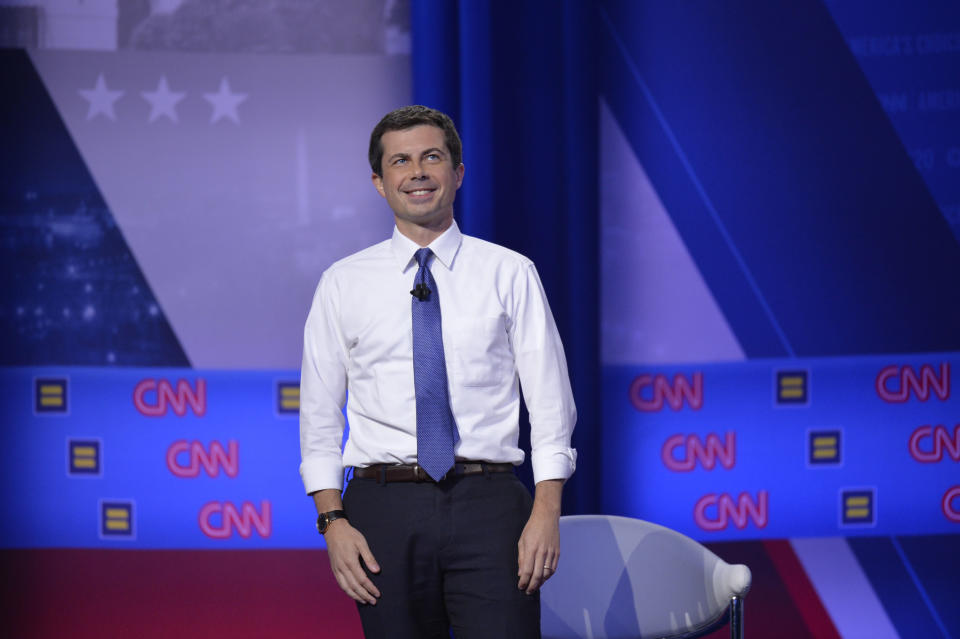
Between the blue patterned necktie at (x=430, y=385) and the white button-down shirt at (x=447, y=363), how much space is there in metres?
0.02

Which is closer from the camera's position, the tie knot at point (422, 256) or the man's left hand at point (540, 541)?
the man's left hand at point (540, 541)

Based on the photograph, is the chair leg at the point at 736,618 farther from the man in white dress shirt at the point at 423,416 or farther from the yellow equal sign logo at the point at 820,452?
the yellow equal sign logo at the point at 820,452

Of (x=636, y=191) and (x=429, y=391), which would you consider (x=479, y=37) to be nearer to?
(x=636, y=191)

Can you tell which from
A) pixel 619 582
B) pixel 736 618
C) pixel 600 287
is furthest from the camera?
pixel 600 287

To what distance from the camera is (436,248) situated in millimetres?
1469

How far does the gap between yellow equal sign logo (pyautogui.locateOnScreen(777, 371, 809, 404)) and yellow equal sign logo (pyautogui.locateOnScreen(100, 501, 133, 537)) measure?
1924 millimetres

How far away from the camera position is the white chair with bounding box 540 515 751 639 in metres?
1.96

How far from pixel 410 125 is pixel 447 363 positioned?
0.43 metres

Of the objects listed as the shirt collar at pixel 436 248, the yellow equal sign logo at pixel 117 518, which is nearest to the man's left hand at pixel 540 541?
the shirt collar at pixel 436 248

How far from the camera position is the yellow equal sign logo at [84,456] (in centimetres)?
238

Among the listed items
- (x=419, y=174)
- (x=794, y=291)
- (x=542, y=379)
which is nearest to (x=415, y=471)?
(x=542, y=379)

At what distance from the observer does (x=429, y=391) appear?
1392 mm

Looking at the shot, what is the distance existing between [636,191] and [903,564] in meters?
1.34

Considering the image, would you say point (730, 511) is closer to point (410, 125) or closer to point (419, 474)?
point (419, 474)
